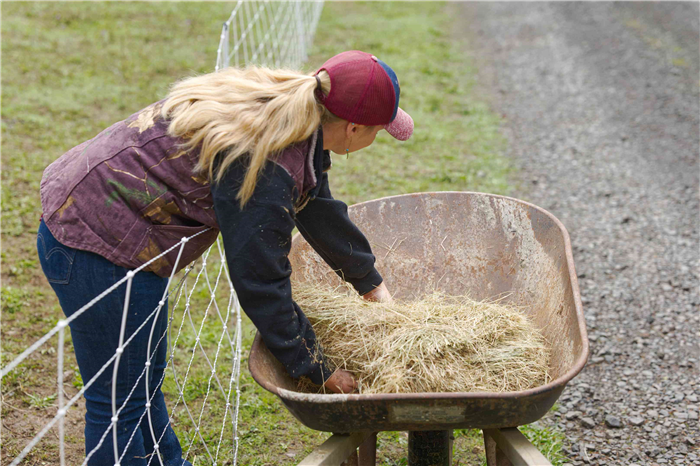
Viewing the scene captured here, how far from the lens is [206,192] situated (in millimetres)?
1655

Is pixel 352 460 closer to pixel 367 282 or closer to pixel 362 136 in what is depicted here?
pixel 367 282

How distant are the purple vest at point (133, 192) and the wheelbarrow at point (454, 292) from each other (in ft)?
1.48

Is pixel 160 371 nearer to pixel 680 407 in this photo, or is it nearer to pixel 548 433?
pixel 548 433

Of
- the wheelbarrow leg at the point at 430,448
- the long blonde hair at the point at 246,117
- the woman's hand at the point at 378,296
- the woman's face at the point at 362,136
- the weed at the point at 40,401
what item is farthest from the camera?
the weed at the point at 40,401

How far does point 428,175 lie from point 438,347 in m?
3.53

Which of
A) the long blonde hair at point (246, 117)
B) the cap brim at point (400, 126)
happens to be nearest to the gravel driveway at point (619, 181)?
the cap brim at point (400, 126)

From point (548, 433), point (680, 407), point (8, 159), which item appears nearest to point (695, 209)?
point (680, 407)

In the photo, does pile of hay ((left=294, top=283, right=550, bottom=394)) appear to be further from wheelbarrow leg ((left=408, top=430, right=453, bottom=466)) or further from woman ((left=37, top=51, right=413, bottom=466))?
wheelbarrow leg ((left=408, top=430, right=453, bottom=466))

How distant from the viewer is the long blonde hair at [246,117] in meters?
1.53

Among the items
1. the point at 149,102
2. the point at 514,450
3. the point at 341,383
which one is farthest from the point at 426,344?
the point at 149,102

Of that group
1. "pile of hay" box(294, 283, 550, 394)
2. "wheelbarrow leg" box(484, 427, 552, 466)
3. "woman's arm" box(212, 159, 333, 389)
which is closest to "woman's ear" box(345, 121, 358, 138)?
"woman's arm" box(212, 159, 333, 389)

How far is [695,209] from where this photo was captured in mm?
4754

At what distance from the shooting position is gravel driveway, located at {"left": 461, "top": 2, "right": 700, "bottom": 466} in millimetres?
2893

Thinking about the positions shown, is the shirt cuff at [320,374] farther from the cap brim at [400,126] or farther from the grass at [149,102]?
the grass at [149,102]
